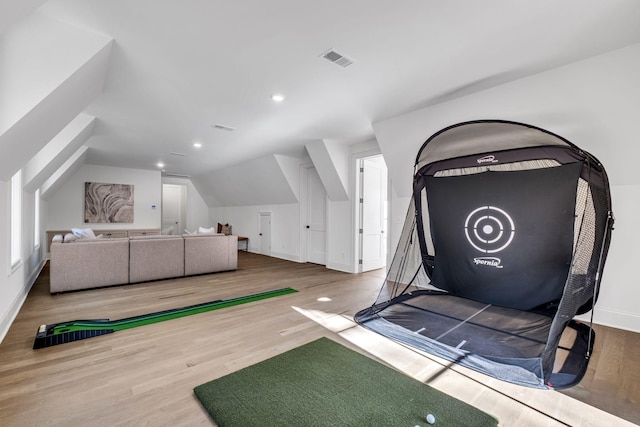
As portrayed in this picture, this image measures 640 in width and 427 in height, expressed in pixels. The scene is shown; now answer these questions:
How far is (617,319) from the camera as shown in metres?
2.79

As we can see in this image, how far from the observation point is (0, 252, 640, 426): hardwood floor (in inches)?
65.9

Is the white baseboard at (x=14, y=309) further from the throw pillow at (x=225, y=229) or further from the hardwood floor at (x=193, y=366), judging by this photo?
the throw pillow at (x=225, y=229)

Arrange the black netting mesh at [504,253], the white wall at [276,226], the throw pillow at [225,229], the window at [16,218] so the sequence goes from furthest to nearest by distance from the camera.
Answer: the throw pillow at [225,229] < the white wall at [276,226] < the window at [16,218] < the black netting mesh at [504,253]

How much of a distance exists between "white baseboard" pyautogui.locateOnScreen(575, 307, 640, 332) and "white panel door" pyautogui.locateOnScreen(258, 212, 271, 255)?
21.8 feet

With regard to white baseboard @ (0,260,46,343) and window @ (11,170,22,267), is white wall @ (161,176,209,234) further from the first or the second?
window @ (11,170,22,267)

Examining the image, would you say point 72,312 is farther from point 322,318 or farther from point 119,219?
point 119,219

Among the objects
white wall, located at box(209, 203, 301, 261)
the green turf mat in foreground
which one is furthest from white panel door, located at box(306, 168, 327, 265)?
the green turf mat in foreground

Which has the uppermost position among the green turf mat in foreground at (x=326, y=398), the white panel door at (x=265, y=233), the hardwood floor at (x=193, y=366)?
the white panel door at (x=265, y=233)

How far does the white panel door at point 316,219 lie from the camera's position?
664 cm

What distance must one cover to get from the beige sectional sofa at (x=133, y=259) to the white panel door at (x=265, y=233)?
2.25 metres

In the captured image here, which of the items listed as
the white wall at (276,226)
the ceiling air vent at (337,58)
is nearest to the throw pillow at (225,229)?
the white wall at (276,226)

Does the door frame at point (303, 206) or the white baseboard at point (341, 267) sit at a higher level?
the door frame at point (303, 206)

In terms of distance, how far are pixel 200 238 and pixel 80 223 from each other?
494 cm

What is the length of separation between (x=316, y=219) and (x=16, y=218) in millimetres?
4920
